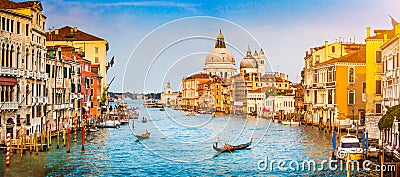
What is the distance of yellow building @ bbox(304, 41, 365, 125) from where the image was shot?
92.0ft

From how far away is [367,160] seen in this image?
1548 centimetres

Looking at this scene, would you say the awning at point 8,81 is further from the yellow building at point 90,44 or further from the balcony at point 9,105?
the yellow building at point 90,44

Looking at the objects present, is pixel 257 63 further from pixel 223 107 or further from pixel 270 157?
pixel 270 157

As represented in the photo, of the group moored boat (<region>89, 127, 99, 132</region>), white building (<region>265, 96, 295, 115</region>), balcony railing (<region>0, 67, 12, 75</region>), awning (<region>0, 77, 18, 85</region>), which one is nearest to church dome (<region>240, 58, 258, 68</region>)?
A: white building (<region>265, 96, 295, 115</region>)

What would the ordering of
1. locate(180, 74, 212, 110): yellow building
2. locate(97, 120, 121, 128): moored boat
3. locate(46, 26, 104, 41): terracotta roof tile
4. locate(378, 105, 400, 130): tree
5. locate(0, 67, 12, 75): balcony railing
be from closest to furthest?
locate(378, 105, 400, 130): tree → locate(0, 67, 12, 75): balcony railing → locate(97, 120, 121, 128): moored boat → locate(46, 26, 104, 41): terracotta roof tile → locate(180, 74, 212, 110): yellow building

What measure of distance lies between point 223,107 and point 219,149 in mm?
42106

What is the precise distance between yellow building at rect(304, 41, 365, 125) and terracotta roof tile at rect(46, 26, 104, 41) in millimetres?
14882

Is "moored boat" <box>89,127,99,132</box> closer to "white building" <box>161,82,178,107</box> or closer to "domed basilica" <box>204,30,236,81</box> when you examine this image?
"domed basilica" <box>204,30,236,81</box>

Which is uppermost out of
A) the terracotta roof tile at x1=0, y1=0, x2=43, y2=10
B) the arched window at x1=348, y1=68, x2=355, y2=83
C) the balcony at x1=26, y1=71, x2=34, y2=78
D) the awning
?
the terracotta roof tile at x1=0, y1=0, x2=43, y2=10

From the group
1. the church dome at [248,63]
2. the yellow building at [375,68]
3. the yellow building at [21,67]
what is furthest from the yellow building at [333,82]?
the church dome at [248,63]

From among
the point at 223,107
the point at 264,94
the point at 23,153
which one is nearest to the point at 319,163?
the point at 23,153

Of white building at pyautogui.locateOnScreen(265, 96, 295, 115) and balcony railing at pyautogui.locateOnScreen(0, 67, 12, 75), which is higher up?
balcony railing at pyautogui.locateOnScreen(0, 67, 12, 75)

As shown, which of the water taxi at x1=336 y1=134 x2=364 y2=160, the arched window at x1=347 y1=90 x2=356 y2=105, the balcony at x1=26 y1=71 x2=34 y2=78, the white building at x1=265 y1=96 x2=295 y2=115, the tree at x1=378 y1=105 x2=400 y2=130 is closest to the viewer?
the water taxi at x1=336 y1=134 x2=364 y2=160

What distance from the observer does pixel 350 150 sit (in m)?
15.9
